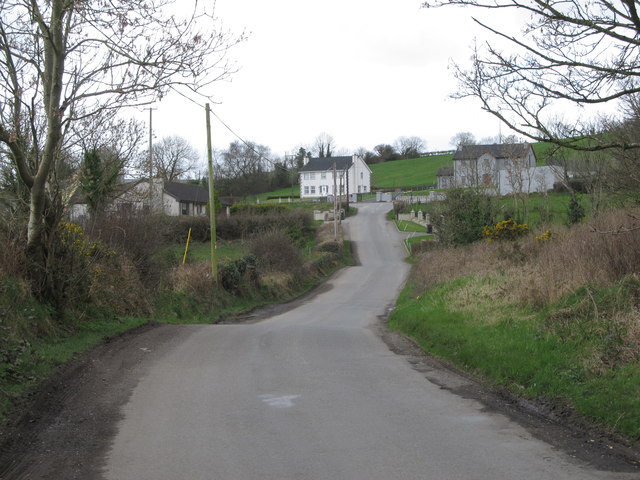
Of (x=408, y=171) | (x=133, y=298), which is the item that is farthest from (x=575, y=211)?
(x=408, y=171)

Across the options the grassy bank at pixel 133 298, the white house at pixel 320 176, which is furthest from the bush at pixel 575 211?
the white house at pixel 320 176

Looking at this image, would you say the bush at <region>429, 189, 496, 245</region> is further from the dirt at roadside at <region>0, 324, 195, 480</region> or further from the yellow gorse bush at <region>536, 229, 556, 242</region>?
the dirt at roadside at <region>0, 324, 195, 480</region>

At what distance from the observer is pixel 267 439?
6.77 m

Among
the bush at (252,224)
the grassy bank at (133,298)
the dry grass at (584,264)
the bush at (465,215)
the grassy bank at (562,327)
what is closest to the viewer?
the grassy bank at (562,327)

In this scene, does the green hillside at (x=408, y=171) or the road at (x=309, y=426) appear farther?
the green hillside at (x=408, y=171)

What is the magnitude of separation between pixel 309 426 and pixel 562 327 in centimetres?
529

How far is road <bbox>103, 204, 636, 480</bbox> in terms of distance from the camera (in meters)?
5.83

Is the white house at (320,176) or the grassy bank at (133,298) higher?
the white house at (320,176)

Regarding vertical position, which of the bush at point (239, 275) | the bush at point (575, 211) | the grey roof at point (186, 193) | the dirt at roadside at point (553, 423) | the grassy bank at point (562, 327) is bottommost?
the bush at point (239, 275)

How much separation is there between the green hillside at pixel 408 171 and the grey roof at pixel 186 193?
50276mm

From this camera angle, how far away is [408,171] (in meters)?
133

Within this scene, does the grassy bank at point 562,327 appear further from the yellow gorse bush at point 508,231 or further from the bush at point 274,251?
the bush at point 274,251

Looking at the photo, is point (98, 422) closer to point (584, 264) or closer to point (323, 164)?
point (584, 264)

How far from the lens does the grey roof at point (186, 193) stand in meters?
74.1
